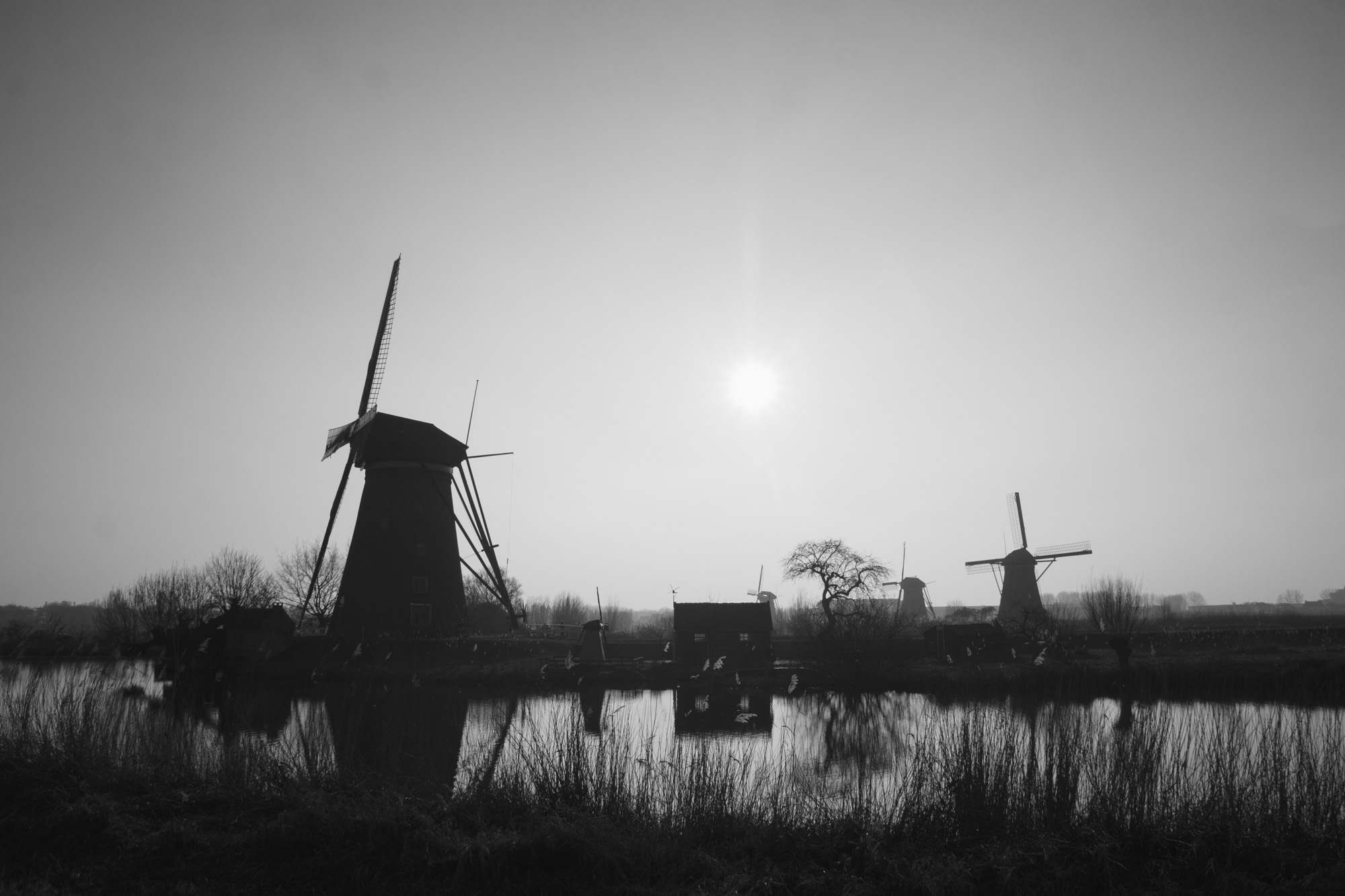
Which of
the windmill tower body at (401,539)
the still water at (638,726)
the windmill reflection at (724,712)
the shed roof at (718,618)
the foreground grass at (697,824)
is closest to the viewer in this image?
the foreground grass at (697,824)

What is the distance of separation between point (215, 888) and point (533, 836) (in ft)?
8.28

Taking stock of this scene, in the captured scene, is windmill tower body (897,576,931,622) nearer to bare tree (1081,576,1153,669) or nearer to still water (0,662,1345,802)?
bare tree (1081,576,1153,669)

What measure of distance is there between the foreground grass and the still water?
0.18 metres

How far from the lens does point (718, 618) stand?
38.0m

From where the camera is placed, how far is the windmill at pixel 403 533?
3059 cm

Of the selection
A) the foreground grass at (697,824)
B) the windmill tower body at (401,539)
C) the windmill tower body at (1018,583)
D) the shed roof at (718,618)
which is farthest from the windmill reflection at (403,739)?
the windmill tower body at (1018,583)

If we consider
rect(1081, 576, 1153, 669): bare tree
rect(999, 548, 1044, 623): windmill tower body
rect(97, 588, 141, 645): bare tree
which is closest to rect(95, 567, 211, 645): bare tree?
rect(97, 588, 141, 645): bare tree

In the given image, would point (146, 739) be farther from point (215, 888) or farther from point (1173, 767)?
point (1173, 767)

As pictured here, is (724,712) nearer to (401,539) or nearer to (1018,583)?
(401,539)

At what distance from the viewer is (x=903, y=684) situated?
26.7 meters

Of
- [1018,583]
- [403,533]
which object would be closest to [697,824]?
[403,533]

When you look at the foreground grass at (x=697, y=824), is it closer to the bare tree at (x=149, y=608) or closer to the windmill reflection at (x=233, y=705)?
the windmill reflection at (x=233, y=705)

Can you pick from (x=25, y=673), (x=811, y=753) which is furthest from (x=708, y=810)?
(x=25, y=673)

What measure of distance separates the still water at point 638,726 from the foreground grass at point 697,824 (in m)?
0.18
